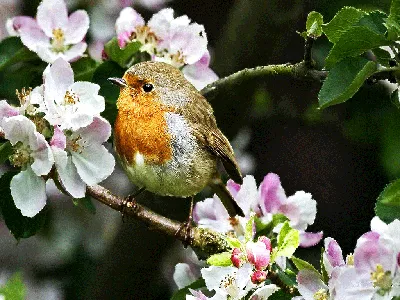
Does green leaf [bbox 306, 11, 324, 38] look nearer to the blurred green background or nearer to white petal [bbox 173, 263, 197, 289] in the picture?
white petal [bbox 173, 263, 197, 289]

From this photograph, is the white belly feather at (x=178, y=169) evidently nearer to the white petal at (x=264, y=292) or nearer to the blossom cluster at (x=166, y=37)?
the blossom cluster at (x=166, y=37)

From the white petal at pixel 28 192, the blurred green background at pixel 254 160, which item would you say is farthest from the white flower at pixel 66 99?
the blurred green background at pixel 254 160

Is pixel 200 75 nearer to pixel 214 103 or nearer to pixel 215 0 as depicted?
pixel 214 103

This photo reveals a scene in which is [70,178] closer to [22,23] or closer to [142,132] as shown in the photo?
[142,132]

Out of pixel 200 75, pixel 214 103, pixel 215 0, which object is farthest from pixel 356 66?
pixel 215 0

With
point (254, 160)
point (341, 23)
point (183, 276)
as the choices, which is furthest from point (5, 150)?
point (254, 160)

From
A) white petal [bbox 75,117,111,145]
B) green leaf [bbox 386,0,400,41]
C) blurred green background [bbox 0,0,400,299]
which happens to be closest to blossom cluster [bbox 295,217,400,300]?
green leaf [bbox 386,0,400,41]
